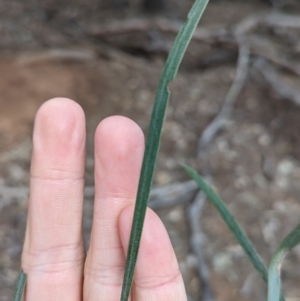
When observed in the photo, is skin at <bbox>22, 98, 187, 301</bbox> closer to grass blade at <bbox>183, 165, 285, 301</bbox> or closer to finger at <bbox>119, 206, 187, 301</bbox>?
finger at <bbox>119, 206, 187, 301</bbox>

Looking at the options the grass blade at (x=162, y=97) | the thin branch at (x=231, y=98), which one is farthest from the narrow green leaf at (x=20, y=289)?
the thin branch at (x=231, y=98)

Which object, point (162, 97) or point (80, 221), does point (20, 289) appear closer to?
point (80, 221)

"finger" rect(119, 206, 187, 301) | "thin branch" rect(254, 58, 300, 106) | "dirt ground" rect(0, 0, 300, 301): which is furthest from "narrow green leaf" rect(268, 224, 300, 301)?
"thin branch" rect(254, 58, 300, 106)

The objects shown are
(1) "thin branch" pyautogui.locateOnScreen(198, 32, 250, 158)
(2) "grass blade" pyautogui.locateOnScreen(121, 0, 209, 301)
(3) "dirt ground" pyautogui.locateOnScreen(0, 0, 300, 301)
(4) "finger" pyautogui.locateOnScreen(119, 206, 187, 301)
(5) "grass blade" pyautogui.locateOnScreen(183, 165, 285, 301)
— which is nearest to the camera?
(2) "grass blade" pyautogui.locateOnScreen(121, 0, 209, 301)

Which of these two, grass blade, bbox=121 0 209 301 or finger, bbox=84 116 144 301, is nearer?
grass blade, bbox=121 0 209 301

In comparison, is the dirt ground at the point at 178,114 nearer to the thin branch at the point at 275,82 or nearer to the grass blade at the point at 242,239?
the thin branch at the point at 275,82

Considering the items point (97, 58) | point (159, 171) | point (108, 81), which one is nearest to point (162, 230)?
point (159, 171)

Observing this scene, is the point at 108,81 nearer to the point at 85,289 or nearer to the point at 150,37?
the point at 150,37
